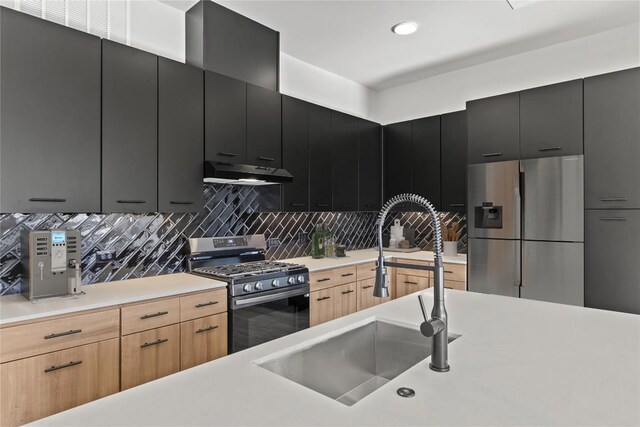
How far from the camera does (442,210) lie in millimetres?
3959

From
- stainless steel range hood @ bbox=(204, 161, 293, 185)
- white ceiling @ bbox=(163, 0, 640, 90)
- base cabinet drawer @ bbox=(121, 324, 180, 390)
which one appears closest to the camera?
base cabinet drawer @ bbox=(121, 324, 180, 390)

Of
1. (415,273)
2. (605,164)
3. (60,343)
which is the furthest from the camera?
(415,273)

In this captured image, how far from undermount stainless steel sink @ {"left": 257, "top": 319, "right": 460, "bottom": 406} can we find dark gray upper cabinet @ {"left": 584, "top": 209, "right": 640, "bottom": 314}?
2.09 m

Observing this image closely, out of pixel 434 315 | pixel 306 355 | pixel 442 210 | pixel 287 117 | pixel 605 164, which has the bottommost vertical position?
pixel 306 355

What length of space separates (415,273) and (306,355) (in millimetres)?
2598

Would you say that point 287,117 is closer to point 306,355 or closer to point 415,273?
point 415,273

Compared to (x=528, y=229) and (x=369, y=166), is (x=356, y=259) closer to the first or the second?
(x=369, y=166)


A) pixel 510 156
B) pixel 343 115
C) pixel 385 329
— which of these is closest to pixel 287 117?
pixel 343 115

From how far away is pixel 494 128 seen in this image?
3.34 meters

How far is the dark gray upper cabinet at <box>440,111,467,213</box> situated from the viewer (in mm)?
3844

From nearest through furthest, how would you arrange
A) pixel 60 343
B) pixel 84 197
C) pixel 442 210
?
pixel 60 343
pixel 84 197
pixel 442 210

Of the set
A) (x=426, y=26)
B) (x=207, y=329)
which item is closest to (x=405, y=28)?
(x=426, y=26)

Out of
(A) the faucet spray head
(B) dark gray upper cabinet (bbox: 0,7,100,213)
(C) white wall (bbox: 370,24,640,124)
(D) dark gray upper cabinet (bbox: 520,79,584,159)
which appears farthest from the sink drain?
(C) white wall (bbox: 370,24,640,124)

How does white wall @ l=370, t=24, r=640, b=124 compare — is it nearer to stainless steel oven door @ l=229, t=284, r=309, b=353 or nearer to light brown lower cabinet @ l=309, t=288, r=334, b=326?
light brown lower cabinet @ l=309, t=288, r=334, b=326
